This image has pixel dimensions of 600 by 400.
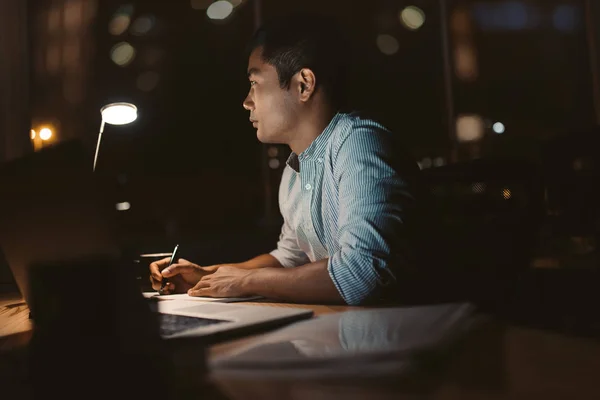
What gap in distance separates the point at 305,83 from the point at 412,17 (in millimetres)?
2933

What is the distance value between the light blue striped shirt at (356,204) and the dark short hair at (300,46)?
18cm

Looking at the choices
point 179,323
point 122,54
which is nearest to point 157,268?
point 179,323

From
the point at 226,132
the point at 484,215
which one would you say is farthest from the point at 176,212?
the point at 484,215

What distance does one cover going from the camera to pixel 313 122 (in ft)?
5.36

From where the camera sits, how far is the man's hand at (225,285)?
1101 millimetres

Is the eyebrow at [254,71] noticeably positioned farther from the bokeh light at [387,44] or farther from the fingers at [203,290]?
the bokeh light at [387,44]

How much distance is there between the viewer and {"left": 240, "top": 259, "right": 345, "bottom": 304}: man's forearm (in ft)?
3.23

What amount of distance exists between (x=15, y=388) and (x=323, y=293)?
60 cm

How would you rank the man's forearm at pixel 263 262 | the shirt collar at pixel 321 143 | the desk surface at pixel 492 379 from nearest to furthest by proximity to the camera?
the desk surface at pixel 492 379 → the shirt collar at pixel 321 143 → the man's forearm at pixel 263 262

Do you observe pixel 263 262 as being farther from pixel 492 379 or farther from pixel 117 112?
pixel 492 379

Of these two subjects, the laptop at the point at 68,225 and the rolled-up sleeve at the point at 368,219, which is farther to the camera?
the rolled-up sleeve at the point at 368,219

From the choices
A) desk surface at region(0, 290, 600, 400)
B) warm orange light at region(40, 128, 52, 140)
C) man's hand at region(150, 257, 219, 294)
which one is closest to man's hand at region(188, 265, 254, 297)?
man's hand at region(150, 257, 219, 294)

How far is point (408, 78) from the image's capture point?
4.06 meters

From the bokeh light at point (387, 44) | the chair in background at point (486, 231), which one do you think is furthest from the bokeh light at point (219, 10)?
the chair in background at point (486, 231)
